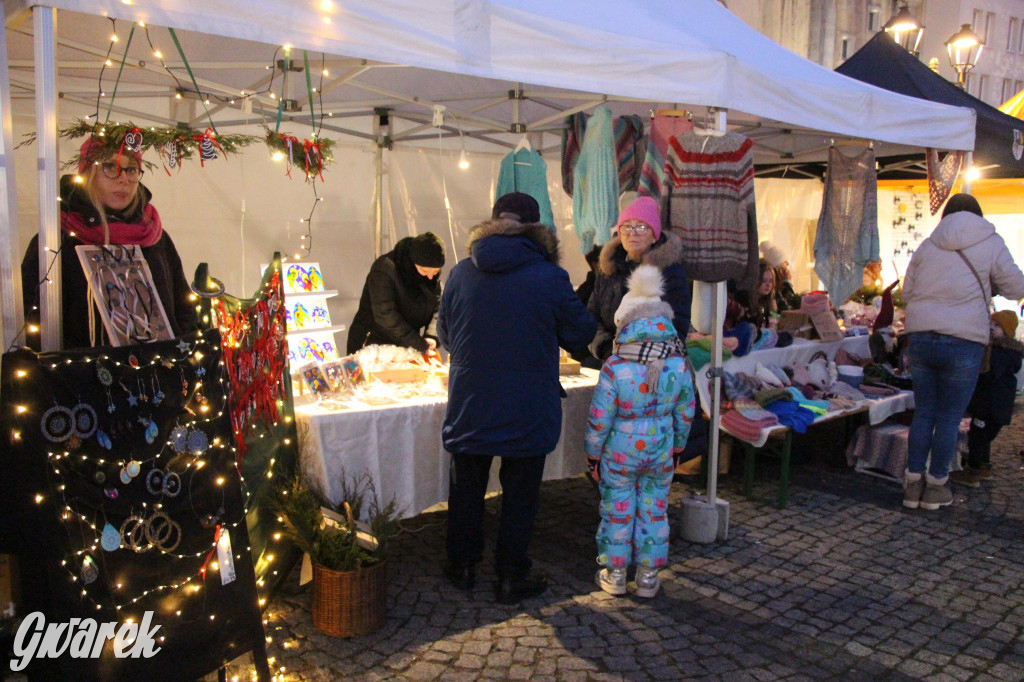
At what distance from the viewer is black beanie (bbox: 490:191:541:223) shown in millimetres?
3328

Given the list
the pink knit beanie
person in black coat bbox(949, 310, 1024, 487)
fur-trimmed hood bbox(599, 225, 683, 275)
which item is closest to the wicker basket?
fur-trimmed hood bbox(599, 225, 683, 275)

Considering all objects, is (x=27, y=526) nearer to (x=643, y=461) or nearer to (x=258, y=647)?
(x=258, y=647)

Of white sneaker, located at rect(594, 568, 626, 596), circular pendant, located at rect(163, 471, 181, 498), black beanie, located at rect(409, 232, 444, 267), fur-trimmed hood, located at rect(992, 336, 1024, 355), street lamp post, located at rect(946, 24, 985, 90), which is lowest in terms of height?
white sneaker, located at rect(594, 568, 626, 596)

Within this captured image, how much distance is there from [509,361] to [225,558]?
1320 millimetres

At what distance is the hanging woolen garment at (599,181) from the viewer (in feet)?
15.3

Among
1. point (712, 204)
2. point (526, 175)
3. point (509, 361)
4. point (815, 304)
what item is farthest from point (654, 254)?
point (815, 304)

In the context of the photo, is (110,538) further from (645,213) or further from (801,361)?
(801,361)

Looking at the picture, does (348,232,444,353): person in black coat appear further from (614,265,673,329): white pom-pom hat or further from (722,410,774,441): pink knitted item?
(722,410,774,441): pink knitted item

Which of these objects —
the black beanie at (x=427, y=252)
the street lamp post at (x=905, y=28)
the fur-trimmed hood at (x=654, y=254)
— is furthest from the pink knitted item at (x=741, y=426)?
the street lamp post at (x=905, y=28)

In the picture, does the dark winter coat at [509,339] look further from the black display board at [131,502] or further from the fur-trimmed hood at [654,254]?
the black display board at [131,502]

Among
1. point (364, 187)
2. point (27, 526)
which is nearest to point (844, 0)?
point (364, 187)

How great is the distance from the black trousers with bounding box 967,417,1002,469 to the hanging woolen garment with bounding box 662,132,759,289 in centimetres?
271

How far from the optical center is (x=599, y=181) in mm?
4680

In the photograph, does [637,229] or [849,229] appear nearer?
[637,229]
